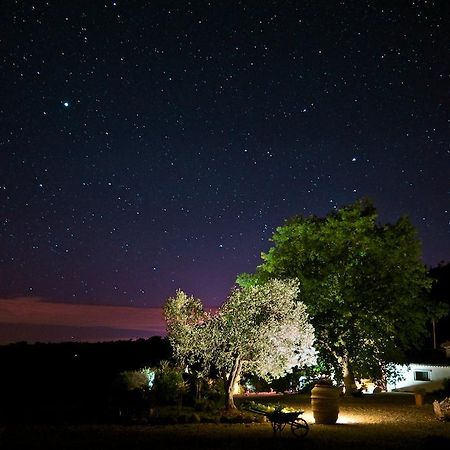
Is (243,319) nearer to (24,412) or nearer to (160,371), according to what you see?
(160,371)

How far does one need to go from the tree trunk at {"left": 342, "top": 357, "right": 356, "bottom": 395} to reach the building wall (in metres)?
6.40

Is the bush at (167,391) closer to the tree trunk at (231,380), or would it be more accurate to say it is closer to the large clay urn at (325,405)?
the tree trunk at (231,380)

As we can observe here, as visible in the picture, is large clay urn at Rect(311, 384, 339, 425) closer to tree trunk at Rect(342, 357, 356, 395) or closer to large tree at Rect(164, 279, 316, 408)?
large tree at Rect(164, 279, 316, 408)

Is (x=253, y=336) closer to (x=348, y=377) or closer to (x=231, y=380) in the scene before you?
(x=231, y=380)

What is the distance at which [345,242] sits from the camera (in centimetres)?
3694

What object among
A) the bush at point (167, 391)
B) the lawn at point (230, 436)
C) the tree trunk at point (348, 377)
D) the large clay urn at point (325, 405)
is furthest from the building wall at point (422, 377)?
the large clay urn at point (325, 405)

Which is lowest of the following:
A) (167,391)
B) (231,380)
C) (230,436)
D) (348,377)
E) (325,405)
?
(230,436)

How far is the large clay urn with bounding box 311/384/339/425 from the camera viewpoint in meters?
22.5

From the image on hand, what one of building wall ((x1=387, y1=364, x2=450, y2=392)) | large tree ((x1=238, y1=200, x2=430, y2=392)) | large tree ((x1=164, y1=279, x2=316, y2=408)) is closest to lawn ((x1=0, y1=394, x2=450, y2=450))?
large tree ((x1=164, y1=279, x2=316, y2=408))

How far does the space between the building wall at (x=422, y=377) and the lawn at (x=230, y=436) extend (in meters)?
19.8

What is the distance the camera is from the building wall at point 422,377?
140 ft

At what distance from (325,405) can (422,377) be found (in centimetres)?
2421

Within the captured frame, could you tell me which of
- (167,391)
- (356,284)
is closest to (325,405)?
(167,391)

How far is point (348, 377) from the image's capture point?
3766 cm
